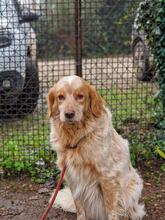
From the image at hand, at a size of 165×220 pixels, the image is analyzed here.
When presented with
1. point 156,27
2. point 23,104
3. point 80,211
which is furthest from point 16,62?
point 80,211

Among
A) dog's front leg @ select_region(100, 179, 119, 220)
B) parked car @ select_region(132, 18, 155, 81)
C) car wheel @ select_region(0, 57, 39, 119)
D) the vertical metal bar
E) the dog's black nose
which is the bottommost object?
dog's front leg @ select_region(100, 179, 119, 220)

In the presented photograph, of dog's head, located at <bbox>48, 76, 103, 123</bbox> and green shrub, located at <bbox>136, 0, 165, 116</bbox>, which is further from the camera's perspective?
green shrub, located at <bbox>136, 0, 165, 116</bbox>

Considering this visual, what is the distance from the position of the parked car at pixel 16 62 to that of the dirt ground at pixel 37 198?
84cm

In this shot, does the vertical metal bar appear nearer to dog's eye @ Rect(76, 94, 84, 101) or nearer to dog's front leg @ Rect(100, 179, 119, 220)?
dog's eye @ Rect(76, 94, 84, 101)

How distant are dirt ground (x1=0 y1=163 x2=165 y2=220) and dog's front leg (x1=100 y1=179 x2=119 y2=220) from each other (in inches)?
22.5

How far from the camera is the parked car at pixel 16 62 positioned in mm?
5109

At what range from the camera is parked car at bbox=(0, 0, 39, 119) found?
5.11 meters

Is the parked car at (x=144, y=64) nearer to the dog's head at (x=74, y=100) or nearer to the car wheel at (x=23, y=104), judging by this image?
the car wheel at (x=23, y=104)

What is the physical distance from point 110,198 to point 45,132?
6.65 feet

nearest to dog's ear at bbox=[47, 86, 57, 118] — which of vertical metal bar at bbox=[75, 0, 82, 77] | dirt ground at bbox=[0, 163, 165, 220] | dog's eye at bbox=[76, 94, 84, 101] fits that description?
dog's eye at bbox=[76, 94, 84, 101]

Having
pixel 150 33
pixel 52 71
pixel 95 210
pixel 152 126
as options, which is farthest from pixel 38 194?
pixel 150 33

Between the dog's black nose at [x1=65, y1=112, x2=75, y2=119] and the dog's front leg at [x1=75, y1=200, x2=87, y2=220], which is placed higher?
the dog's black nose at [x1=65, y1=112, x2=75, y2=119]

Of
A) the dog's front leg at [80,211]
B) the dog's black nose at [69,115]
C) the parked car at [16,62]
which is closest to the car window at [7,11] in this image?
the parked car at [16,62]

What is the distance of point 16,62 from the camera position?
16.9 ft
